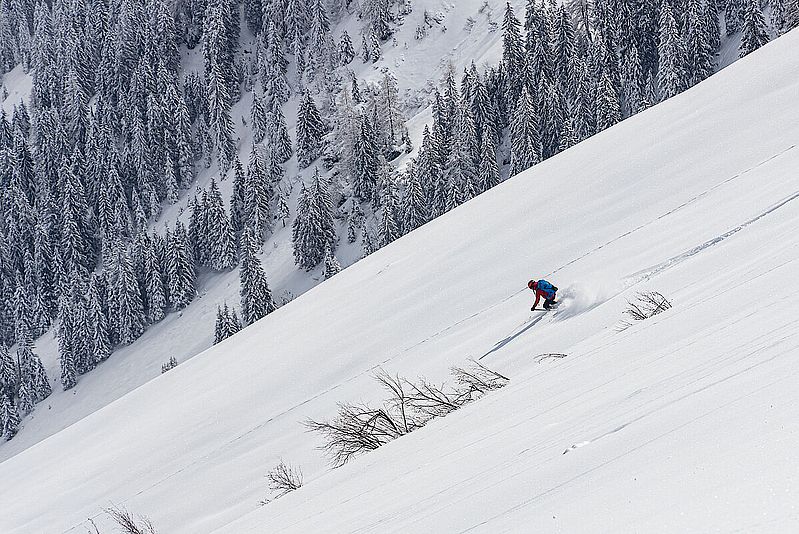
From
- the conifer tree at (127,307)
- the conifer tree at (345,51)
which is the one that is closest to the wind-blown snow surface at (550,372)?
the conifer tree at (127,307)

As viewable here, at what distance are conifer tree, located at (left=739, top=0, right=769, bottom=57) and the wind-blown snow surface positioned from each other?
4337cm

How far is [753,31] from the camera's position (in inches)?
2351

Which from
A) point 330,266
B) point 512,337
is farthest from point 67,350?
point 512,337

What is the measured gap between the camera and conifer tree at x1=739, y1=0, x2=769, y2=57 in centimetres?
5934

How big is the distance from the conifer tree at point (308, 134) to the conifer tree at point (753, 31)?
175 ft

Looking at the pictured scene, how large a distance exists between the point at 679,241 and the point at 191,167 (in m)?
111

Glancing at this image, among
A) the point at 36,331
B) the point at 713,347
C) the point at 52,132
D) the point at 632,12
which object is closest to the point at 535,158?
the point at 632,12

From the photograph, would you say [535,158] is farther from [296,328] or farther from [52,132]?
[52,132]

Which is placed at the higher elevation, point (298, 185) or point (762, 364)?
point (298, 185)

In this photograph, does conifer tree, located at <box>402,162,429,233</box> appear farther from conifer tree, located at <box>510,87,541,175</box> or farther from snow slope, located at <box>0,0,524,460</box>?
snow slope, located at <box>0,0,524,460</box>

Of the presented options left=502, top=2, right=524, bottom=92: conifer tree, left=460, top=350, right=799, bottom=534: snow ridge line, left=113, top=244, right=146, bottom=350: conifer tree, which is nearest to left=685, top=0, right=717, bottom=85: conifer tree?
left=502, top=2, right=524, bottom=92: conifer tree

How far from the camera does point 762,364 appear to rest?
3.96 m

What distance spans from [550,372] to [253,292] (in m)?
67.1

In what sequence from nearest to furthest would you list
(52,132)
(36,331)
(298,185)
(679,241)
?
(679,241), (298,185), (36,331), (52,132)
